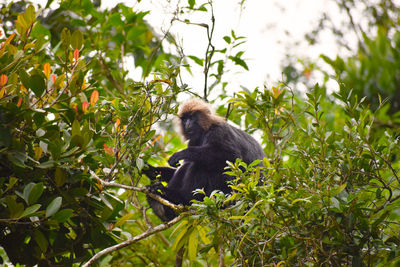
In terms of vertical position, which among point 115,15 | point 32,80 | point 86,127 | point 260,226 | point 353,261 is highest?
point 115,15

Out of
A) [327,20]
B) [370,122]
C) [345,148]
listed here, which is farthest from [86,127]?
[327,20]

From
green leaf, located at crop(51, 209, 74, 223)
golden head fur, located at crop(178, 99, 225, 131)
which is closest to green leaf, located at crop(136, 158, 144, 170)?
green leaf, located at crop(51, 209, 74, 223)

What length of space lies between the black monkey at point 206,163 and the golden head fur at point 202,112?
0.01 meters

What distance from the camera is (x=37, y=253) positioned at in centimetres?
242

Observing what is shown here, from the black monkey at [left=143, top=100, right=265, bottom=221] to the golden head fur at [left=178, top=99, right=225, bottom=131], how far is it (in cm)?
1

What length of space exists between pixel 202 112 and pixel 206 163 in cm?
88

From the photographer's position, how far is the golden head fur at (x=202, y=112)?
4715mm

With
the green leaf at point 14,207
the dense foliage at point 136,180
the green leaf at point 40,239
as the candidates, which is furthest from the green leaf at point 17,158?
the green leaf at point 40,239

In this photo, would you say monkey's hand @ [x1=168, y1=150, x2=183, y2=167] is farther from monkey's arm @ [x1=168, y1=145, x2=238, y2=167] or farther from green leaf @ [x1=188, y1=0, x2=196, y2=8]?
green leaf @ [x1=188, y1=0, x2=196, y2=8]

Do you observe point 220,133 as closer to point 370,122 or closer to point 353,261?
point 370,122

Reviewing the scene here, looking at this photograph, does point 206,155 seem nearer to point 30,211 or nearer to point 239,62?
point 239,62

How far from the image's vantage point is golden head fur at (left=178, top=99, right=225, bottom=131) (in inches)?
186

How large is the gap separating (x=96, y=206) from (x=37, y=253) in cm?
42

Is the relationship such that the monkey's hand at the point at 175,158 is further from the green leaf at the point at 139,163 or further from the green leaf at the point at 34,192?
the green leaf at the point at 34,192
